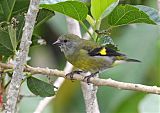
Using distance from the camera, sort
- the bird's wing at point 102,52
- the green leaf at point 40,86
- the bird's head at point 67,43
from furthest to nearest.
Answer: the bird's head at point 67,43
the bird's wing at point 102,52
the green leaf at point 40,86

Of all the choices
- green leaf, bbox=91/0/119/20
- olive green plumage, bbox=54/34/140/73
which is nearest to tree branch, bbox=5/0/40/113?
green leaf, bbox=91/0/119/20

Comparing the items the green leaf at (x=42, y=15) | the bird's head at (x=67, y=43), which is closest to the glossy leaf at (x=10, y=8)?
the green leaf at (x=42, y=15)

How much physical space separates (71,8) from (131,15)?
8.3 inches

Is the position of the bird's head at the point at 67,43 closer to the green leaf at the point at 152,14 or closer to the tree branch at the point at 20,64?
the green leaf at the point at 152,14

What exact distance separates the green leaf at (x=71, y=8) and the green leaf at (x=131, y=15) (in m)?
0.11

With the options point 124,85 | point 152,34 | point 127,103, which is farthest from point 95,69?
point 152,34

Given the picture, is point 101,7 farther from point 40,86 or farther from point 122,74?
point 122,74

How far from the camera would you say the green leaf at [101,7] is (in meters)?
1.64

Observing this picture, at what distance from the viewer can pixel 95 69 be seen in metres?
2.24

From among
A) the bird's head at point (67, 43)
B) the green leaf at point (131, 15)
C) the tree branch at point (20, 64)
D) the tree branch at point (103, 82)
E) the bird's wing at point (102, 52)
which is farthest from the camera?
the bird's head at point (67, 43)

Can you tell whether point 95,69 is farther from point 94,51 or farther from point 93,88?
point 93,88

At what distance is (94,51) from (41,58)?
1.07 metres

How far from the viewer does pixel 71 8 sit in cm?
158

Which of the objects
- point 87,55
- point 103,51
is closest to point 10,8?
A: point 103,51
